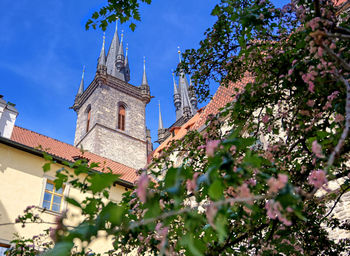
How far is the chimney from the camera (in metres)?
13.7

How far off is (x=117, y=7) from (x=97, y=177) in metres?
3.25

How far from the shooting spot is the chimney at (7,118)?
13688 millimetres

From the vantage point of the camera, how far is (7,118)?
14.2m

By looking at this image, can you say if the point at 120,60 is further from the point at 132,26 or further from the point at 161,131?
the point at 132,26

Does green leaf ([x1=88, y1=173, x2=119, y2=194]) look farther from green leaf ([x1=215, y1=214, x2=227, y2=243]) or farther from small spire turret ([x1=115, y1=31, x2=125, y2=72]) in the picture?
small spire turret ([x1=115, y1=31, x2=125, y2=72])

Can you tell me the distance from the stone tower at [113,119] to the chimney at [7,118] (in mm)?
14053

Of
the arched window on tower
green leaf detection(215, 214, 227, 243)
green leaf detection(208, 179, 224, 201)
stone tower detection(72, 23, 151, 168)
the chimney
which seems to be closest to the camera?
green leaf detection(215, 214, 227, 243)

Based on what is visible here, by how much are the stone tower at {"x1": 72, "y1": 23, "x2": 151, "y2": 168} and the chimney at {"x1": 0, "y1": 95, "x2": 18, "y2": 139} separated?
1405cm

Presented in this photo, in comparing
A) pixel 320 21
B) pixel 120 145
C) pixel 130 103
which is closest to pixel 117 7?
pixel 320 21

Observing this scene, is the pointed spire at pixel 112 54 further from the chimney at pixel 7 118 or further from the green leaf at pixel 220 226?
the green leaf at pixel 220 226

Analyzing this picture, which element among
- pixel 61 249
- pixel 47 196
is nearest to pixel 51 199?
pixel 47 196

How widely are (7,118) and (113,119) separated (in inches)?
694

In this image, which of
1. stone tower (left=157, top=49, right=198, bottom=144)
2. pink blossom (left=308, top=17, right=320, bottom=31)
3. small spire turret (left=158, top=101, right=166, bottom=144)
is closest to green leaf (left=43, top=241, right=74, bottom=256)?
pink blossom (left=308, top=17, right=320, bottom=31)

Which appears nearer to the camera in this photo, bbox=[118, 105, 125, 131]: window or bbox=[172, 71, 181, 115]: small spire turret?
bbox=[118, 105, 125, 131]: window
